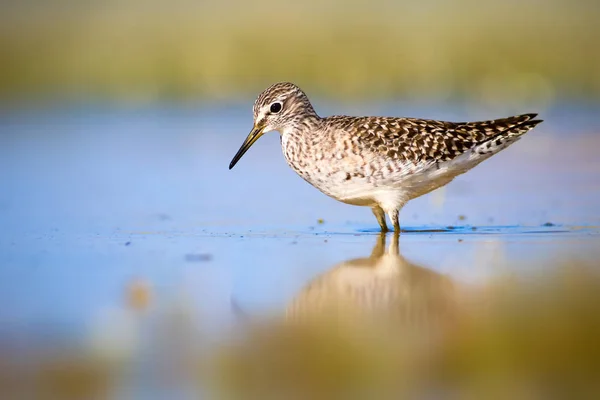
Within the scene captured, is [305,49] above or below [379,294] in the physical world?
above

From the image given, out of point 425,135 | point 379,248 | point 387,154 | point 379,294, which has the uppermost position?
point 425,135

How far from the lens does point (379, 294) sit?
6.83 meters

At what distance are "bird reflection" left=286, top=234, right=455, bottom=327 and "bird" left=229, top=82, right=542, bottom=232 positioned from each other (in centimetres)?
151

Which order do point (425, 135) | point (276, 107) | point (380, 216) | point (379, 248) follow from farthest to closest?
point (276, 107), point (380, 216), point (425, 135), point (379, 248)

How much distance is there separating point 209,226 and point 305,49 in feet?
50.5

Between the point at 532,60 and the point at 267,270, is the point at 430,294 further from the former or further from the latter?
the point at 532,60

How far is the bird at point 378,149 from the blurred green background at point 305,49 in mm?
10305

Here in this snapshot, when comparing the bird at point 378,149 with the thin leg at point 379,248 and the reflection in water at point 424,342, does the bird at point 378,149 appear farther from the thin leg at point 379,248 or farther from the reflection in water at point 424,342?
the reflection in water at point 424,342

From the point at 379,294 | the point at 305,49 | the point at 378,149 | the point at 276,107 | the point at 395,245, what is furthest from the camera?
the point at 305,49

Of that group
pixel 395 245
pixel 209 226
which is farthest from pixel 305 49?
pixel 395 245

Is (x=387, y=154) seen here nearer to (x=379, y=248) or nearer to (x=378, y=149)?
(x=378, y=149)

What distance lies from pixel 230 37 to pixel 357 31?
3.11 meters

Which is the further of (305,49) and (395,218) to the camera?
(305,49)

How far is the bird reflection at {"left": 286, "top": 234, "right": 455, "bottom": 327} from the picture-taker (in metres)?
6.27
